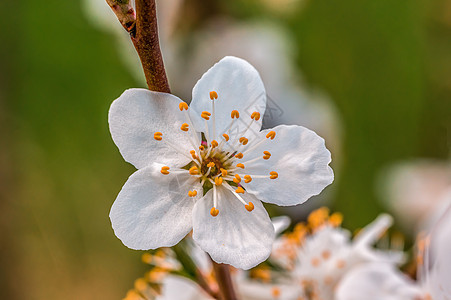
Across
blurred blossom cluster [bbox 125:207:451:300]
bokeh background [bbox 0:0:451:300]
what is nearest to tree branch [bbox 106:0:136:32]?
blurred blossom cluster [bbox 125:207:451:300]

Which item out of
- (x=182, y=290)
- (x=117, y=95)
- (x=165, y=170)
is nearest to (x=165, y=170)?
(x=165, y=170)

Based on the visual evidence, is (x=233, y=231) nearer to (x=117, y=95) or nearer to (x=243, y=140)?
(x=243, y=140)

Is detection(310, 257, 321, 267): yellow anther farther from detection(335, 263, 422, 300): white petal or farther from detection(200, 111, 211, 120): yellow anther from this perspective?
detection(200, 111, 211, 120): yellow anther

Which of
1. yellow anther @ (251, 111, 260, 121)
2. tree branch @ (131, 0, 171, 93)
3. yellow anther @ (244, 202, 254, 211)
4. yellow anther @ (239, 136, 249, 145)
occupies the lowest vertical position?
yellow anther @ (244, 202, 254, 211)

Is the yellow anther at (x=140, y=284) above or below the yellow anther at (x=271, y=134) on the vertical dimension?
below

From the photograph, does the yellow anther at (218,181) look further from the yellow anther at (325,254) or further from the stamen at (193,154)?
the yellow anther at (325,254)

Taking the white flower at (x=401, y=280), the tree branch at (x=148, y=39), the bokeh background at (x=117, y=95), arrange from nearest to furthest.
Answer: the tree branch at (x=148, y=39)
the white flower at (x=401, y=280)
the bokeh background at (x=117, y=95)

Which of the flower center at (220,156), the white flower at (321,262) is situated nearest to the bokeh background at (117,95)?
the white flower at (321,262)
